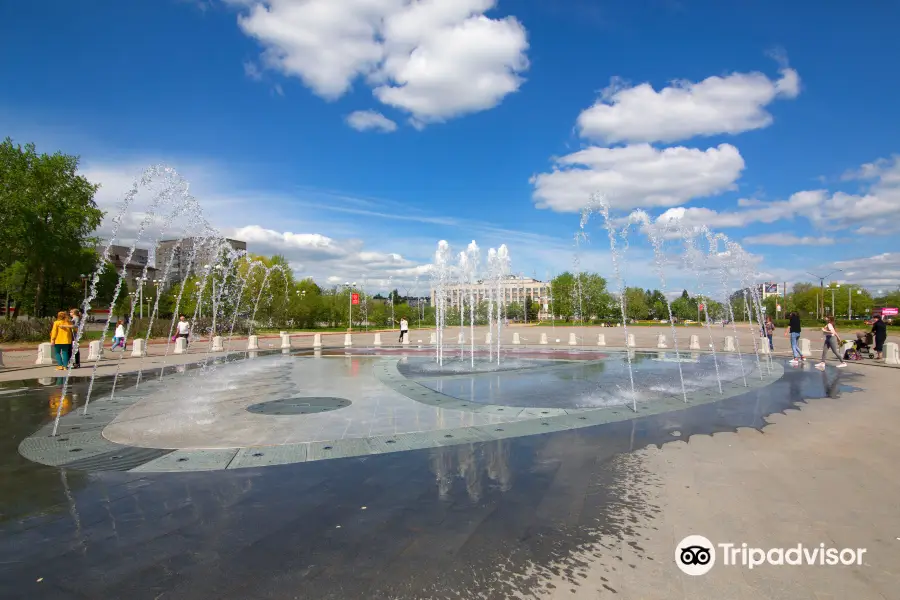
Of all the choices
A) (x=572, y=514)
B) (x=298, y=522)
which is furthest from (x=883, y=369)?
(x=298, y=522)

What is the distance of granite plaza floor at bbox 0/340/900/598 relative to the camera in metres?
3.61

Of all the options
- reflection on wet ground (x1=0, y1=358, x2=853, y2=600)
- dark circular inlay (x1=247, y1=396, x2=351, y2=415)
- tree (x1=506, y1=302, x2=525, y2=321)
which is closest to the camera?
reflection on wet ground (x1=0, y1=358, x2=853, y2=600)

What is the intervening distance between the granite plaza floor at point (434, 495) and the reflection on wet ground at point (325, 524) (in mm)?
23

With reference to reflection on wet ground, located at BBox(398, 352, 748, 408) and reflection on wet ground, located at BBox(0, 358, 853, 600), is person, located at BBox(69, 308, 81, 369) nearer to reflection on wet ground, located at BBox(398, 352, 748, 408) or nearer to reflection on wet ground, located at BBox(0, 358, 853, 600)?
reflection on wet ground, located at BBox(0, 358, 853, 600)

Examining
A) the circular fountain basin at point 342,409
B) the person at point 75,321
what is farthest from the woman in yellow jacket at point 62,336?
the circular fountain basin at point 342,409

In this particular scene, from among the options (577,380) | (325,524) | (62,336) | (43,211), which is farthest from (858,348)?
(43,211)

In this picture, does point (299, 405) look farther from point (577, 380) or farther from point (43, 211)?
point (43, 211)

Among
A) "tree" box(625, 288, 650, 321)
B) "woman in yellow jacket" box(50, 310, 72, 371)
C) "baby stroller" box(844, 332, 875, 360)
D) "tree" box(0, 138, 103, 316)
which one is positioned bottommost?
"baby stroller" box(844, 332, 875, 360)

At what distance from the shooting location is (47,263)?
134ft

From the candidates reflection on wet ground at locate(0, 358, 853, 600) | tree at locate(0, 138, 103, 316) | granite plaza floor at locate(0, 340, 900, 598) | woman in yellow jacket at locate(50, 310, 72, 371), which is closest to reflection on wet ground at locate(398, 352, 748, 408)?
granite plaza floor at locate(0, 340, 900, 598)

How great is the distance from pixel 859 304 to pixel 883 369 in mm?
116631

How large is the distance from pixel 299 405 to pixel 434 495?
5.95 metres

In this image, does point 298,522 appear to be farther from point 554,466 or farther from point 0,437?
point 0,437

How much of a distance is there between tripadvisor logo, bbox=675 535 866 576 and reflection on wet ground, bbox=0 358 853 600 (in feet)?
1.59
